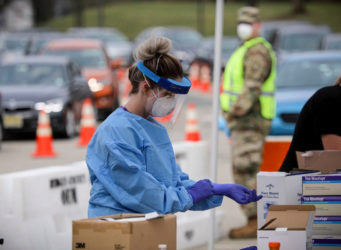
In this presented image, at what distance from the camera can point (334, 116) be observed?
498 cm

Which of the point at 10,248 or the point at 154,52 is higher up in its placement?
the point at 154,52

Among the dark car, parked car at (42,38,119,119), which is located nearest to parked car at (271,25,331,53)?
parked car at (42,38,119,119)

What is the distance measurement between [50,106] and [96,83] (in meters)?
3.45

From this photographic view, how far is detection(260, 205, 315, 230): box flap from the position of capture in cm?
406

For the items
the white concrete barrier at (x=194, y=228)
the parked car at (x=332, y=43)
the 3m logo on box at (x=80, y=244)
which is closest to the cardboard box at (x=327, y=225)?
the 3m logo on box at (x=80, y=244)

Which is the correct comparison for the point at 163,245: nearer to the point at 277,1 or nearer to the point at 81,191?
the point at 81,191

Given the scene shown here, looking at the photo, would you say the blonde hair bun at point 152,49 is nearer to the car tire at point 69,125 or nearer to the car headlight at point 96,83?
the car tire at point 69,125

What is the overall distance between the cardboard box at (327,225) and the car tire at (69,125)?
1284 centimetres

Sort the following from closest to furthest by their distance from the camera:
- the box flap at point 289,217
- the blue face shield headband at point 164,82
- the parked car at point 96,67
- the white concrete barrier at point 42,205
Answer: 1. the box flap at point 289,217
2. the blue face shield headband at point 164,82
3. the white concrete barrier at point 42,205
4. the parked car at point 96,67

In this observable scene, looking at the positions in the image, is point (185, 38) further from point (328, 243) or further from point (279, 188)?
point (328, 243)

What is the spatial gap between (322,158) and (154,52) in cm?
98

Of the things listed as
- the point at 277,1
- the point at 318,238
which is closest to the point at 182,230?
the point at 318,238

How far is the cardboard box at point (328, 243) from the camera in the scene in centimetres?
428

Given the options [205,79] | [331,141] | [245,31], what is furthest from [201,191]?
[205,79]
